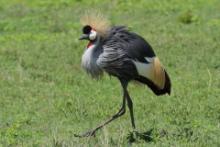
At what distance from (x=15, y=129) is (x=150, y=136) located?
171 centimetres

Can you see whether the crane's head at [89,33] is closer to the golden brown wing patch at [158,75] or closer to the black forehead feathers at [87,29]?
the black forehead feathers at [87,29]

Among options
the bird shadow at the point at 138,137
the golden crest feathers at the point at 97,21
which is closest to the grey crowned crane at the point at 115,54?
the golden crest feathers at the point at 97,21

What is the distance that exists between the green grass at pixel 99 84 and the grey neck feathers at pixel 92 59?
→ 64cm

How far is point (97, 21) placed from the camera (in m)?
7.67

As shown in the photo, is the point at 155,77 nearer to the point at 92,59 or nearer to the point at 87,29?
the point at 92,59

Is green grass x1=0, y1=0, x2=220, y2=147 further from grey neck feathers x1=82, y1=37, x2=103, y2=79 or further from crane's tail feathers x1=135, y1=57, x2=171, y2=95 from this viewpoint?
grey neck feathers x1=82, y1=37, x2=103, y2=79

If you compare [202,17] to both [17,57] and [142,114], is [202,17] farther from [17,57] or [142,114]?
[142,114]

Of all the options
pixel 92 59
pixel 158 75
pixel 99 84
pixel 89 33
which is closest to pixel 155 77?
pixel 158 75

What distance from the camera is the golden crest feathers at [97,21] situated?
762 cm

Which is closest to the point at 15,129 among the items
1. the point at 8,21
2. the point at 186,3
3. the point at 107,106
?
the point at 107,106

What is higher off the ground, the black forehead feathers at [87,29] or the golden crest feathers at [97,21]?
the golden crest feathers at [97,21]

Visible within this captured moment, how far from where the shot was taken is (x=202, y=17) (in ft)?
52.2

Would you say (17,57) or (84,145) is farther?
(17,57)

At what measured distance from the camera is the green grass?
767 centimetres
